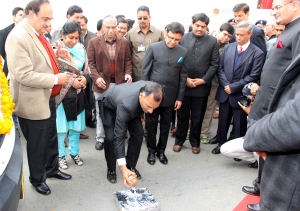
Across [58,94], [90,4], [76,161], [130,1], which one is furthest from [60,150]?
[130,1]

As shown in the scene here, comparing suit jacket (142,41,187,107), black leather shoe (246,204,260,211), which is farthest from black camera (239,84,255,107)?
black leather shoe (246,204,260,211)

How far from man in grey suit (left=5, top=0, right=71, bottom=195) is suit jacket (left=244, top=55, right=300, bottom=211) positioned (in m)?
1.81

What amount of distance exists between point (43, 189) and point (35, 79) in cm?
116

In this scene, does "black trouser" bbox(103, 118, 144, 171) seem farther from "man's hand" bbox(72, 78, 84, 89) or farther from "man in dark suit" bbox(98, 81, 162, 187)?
"man's hand" bbox(72, 78, 84, 89)

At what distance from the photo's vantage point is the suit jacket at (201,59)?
3789mm

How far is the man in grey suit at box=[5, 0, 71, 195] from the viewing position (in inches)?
93.8

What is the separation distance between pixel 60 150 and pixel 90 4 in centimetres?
584

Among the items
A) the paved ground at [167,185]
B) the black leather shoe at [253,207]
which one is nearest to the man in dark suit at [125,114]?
the paved ground at [167,185]

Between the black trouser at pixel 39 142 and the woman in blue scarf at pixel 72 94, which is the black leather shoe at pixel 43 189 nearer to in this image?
the black trouser at pixel 39 142

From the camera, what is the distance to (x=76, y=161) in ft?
11.7

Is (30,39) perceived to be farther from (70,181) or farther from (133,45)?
(133,45)

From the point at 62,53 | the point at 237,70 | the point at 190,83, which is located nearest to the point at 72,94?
the point at 62,53

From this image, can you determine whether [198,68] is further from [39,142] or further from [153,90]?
[39,142]

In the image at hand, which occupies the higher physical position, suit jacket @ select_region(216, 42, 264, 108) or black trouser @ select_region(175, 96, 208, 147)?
suit jacket @ select_region(216, 42, 264, 108)
